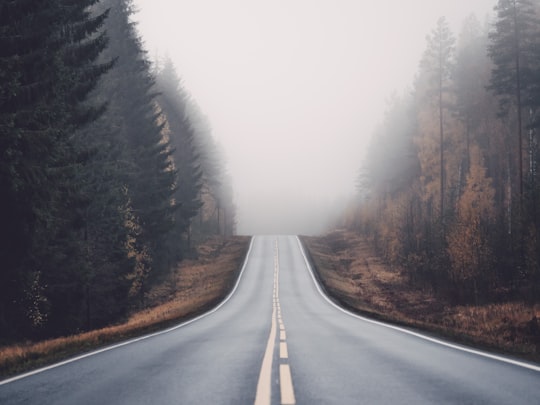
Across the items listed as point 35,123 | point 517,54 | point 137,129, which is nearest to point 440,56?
point 517,54

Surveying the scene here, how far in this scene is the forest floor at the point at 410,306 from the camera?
50.6 feet

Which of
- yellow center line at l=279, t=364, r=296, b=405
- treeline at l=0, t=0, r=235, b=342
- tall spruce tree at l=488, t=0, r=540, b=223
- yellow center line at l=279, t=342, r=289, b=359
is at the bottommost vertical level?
yellow center line at l=279, t=342, r=289, b=359

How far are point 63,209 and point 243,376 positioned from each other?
13421 mm

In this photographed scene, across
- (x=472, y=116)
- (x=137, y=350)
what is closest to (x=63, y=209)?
(x=137, y=350)

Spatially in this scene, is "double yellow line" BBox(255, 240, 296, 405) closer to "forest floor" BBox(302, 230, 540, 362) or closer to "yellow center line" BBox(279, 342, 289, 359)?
"yellow center line" BBox(279, 342, 289, 359)

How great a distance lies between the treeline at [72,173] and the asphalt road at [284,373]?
524 cm

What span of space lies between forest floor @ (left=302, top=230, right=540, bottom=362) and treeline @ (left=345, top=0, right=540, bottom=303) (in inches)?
74.6

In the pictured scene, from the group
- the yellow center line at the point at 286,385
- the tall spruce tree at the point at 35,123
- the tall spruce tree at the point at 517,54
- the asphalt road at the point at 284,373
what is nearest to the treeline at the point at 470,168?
the tall spruce tree at the point at 517,54

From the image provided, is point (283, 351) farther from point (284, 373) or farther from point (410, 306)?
point (410, 306)

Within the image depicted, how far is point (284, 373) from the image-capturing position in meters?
7.92

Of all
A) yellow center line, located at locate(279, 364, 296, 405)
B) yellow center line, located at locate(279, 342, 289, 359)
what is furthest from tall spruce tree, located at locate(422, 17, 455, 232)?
yellow center line, located at locate(279, 364, 296, 405)

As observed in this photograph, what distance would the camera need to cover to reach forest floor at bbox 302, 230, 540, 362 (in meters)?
15.4

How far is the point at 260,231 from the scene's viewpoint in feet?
589

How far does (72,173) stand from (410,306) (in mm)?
23767
